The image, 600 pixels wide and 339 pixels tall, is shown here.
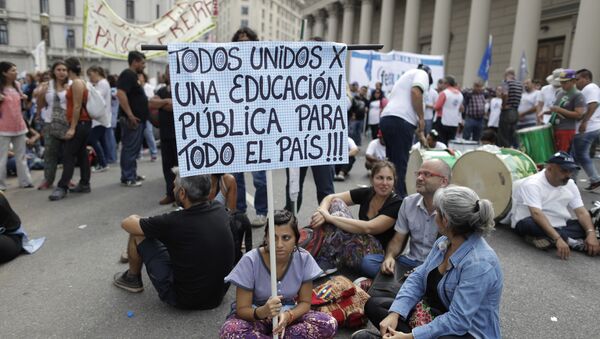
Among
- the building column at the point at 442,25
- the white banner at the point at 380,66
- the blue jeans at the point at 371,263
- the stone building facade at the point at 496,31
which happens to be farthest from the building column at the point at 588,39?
the blue jeans at the point at 371,263

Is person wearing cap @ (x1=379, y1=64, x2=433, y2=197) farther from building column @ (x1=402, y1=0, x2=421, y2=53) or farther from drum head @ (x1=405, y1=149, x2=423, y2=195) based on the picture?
building column @ (x1=402, y1=0, x2=421, y2=53)

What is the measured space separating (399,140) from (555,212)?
1.90 m

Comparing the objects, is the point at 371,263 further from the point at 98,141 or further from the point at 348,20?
the point at 348,20

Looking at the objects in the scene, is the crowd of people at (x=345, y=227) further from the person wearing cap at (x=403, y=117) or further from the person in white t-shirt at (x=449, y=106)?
the person in white t-shirt at (x=449, y=106)

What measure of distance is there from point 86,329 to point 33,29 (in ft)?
192

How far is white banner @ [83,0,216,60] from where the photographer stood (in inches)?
291

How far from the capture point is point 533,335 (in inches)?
116

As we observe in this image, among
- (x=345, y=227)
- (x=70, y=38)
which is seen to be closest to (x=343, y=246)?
(x=345, y=227)

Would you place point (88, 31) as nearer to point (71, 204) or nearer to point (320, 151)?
point (71, 204)

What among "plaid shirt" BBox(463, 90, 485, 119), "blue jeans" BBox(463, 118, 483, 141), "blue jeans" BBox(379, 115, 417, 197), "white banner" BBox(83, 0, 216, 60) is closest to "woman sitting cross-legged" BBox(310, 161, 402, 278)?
"blue jeans" BBox(379, 115, 417, 197)

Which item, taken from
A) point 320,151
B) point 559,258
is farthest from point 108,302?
point 559,258

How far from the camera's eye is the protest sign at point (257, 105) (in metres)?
2.35

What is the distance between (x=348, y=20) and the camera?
118 feet

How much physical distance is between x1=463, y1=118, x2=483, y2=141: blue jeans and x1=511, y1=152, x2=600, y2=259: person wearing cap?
277 inches
